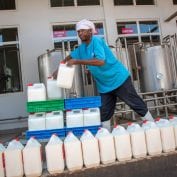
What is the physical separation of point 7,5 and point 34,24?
2.43 ft

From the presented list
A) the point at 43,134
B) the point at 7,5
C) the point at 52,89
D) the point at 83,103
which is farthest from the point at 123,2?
the point at 43,134

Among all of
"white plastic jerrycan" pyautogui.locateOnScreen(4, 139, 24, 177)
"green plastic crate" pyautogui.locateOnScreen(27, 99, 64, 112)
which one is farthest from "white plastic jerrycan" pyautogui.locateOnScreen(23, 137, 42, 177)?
"green plastic crate" pyautogui.locateOnScreen(27, 99, 64, 112)

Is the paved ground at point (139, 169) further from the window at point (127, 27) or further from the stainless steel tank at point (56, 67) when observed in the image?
the window at point (127, 27)

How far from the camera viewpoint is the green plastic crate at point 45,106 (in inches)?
130

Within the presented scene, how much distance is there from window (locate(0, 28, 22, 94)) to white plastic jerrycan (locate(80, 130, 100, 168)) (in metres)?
4.30

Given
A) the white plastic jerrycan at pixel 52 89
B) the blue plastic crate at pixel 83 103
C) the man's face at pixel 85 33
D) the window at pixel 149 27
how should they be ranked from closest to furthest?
the man's face at pixel 85 33
the blue plastic crate at pixel 83 103
the white plastic jerrycan at pixel 52 89
the window at pixel 149 27

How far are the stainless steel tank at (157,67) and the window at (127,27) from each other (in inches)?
63.1

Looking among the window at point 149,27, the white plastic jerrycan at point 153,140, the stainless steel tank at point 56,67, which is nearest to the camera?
the white plastic jerrycan at point 153,140

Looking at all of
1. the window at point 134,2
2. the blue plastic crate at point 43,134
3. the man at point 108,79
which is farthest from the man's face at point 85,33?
the window at point 134,2

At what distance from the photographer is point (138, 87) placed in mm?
5234

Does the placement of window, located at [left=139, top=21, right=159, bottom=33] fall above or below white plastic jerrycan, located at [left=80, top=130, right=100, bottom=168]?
above

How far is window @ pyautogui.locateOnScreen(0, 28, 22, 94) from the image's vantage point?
21.0ft

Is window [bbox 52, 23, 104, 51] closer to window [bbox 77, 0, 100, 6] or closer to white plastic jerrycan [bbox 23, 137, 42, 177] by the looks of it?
window [bbox 77, 0, 100, 6]

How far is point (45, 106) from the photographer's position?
10.9ft
